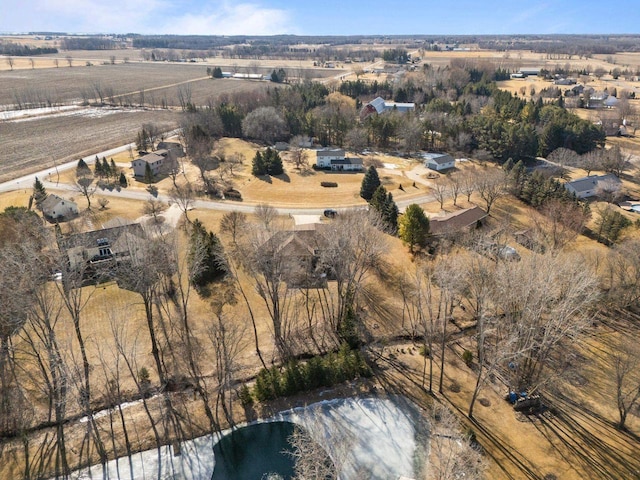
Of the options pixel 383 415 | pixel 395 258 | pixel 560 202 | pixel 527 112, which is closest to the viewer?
pixel 383 415

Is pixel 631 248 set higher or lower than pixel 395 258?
higher

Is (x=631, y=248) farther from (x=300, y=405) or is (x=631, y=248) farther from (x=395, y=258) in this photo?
(x=300, y=405)

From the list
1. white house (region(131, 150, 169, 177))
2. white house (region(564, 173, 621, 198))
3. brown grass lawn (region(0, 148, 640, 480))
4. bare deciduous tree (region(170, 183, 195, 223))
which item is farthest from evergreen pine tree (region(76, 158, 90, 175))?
white house (region(564, 173, 621, 198))

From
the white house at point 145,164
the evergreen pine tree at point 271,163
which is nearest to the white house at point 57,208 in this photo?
the white house at point 145,164

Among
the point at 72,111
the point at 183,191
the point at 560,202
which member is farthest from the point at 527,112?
the point at 72,111

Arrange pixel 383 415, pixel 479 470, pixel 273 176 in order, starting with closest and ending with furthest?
pixel 479 470, pixel 383 415, pixel 273 176

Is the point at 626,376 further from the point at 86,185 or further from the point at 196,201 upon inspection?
the point at 86,185

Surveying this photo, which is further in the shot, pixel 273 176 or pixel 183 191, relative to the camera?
pixel 273 176
